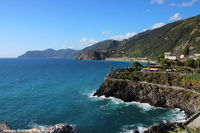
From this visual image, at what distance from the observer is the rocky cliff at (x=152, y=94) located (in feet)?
168

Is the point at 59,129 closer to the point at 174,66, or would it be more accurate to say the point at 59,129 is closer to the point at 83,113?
the point at 83,113

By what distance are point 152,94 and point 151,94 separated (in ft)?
1.35

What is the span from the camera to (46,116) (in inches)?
1818

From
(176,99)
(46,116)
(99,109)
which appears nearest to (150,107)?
(176,99)

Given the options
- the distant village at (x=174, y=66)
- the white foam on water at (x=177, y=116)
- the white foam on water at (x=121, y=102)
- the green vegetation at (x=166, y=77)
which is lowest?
the white foam on water at (x=177, y=116)

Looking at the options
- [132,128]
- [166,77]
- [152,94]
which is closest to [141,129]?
[132,128]

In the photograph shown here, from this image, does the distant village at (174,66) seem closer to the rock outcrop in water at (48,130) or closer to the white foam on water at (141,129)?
the white foam on water at (141,129)

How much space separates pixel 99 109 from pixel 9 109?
31.8 metres

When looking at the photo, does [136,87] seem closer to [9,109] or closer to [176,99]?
[176,99]

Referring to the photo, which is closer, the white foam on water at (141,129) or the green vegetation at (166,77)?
the white foam on water at (141,129)

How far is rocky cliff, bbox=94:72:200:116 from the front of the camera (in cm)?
5109

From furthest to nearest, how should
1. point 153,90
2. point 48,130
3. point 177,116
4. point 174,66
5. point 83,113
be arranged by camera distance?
point 174,66 < point 153,90 < point 83,113 < point 177,116 < point 48,130

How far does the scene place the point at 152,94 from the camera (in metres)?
59.9

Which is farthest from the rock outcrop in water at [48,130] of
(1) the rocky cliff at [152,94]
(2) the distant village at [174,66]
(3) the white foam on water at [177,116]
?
(2) the distant village at [174,66]
